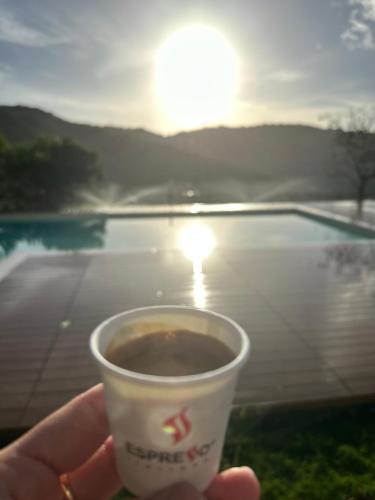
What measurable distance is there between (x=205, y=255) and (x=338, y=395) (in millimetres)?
4858

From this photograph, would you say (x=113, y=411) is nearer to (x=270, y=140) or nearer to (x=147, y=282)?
(x=147, y=282)

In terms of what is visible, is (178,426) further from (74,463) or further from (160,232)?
(160,232)

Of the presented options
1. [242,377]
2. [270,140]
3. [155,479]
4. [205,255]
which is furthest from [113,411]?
[270,140]

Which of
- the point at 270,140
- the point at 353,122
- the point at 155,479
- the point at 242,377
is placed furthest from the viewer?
the point at 270,140

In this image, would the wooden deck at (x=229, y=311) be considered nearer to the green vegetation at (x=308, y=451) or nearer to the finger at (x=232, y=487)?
the green vegetation at (x=308, y=451)

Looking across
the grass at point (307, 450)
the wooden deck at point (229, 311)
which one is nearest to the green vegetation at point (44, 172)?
the wooden deck at point (229, 311)

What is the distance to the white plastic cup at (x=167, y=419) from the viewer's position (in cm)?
93

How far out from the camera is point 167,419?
3.14ft

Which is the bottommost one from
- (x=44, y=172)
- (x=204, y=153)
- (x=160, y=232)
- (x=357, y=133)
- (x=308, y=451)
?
(x=308, y=451)

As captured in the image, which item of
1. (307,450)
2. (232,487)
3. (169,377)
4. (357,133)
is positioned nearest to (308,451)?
(307,450)

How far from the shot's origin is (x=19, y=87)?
24.2m

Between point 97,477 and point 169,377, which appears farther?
point 97,477

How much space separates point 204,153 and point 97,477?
5127 cm

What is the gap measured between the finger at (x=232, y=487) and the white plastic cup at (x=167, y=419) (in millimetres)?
70
